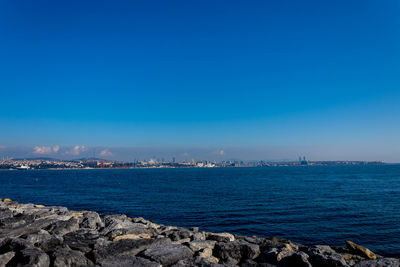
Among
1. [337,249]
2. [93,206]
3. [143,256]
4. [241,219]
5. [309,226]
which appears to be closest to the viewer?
[143,256]

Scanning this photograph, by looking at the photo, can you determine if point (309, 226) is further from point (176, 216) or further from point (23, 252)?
point (23, 252)

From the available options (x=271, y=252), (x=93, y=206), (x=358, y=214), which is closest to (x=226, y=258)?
(x=271, y=252)

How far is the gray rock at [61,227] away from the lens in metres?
8.53

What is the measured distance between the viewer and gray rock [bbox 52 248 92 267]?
18.0ft

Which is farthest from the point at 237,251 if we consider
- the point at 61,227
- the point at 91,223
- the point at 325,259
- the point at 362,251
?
the point at 91,223

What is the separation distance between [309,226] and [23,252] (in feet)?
54.6

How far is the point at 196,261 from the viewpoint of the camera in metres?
6.09

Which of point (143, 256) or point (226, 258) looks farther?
point (226, 258)

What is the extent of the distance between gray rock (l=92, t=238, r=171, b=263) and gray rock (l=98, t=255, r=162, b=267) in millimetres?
270

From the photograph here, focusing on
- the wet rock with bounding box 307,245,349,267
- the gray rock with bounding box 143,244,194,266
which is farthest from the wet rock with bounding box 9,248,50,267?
the wet rock with bounding box 307,245,349,267

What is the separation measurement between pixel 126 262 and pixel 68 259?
117cm

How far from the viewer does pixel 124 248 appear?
662 cm

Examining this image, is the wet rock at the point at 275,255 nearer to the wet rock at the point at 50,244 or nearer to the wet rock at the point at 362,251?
the wet rock at the point at 362,251

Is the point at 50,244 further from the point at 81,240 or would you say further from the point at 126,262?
the point at 126,262
